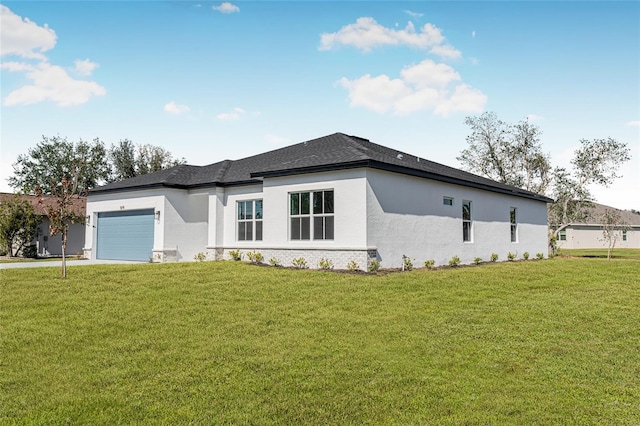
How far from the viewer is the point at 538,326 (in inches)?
324

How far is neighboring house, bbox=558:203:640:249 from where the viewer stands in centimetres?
4728

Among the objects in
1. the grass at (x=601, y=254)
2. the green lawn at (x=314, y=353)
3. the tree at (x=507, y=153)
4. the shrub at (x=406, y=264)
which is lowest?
the green lawn at (x=314, y=353)

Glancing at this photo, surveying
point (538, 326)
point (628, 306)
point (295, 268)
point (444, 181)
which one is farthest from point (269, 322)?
point (444, 181)

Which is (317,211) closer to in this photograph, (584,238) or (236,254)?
(236,254)

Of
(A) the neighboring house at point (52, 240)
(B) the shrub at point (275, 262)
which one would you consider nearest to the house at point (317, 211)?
(B) the shrub at point (275, 262)

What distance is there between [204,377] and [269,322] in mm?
2679

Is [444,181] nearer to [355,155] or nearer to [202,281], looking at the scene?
[355,155]

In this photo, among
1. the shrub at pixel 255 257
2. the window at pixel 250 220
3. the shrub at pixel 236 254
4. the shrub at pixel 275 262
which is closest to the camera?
the shrub at pixel 275 262

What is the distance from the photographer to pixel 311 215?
15.9 metres

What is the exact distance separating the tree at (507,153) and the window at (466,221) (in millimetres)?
18791

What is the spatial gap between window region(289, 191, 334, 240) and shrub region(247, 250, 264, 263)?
64.5 inches

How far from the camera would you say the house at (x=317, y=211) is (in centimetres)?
1509

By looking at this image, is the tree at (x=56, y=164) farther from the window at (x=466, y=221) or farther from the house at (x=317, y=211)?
the window at (x=466, y=221)

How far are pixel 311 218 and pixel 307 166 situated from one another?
73.1 inches
